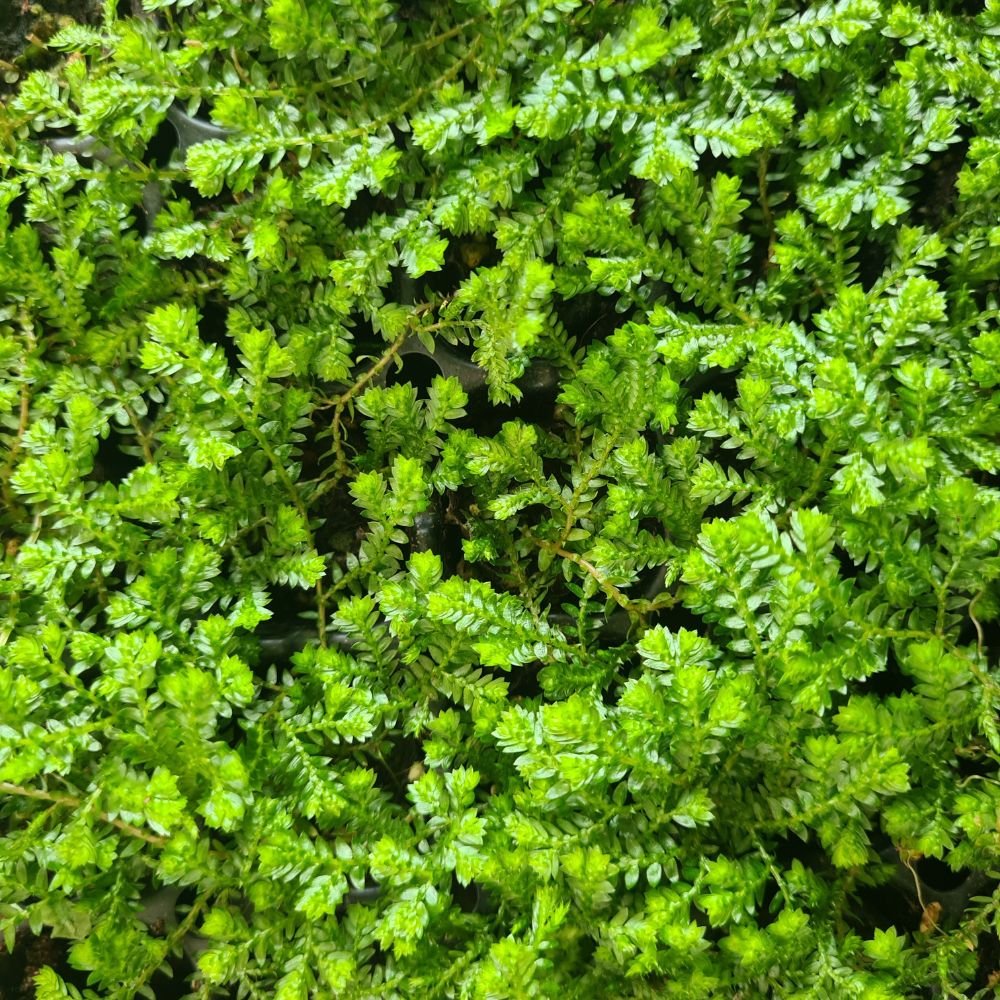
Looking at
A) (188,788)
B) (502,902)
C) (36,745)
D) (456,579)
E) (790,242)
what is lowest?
(502,902)

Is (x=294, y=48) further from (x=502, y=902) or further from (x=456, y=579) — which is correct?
(x=502, y=902)

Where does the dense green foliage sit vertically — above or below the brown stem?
above

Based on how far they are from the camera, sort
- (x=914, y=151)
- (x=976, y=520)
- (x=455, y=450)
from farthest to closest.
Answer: (x=455, y=450) < (x=914, y=151) < (x=976, y=520)

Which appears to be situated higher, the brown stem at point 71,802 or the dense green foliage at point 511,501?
the dense green foliage at point 511,501

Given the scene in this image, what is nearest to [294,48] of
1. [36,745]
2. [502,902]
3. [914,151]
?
[914,151]

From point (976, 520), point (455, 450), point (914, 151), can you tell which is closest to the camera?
point (976, 520)

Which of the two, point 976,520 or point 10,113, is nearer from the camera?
point 976,520

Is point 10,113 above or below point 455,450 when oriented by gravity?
above

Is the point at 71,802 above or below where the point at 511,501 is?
below
